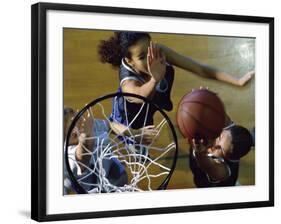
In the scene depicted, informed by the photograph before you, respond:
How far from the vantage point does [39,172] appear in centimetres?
284

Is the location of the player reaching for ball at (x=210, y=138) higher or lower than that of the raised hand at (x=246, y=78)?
lower

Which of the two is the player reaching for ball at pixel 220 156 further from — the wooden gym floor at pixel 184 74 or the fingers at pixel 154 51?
the fingers at pixel 154 51

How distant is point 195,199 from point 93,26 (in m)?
0.77

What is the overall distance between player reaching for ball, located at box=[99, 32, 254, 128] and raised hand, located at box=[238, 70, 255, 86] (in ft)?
0.76

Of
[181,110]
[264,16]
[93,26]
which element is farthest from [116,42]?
[264,16]

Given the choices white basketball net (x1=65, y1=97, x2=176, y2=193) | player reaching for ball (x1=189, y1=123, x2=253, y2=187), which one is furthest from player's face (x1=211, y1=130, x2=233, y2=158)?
white basketball net (x1=65, y1=97, x2=176, y2=193)

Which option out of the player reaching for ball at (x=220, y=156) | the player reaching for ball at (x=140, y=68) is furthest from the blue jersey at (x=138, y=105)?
the player reaching for ball at (x=220, y=156)

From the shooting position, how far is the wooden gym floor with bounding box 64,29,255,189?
292 cm

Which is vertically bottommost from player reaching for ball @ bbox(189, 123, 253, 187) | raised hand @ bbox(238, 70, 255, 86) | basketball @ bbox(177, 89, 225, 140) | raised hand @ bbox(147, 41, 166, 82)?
player reaching for ball @ bbox(189, 123, 253, 187)

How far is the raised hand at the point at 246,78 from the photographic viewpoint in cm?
326

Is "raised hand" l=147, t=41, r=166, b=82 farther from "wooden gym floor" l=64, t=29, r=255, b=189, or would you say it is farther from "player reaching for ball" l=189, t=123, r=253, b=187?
"player reaching for ball" l=189, t=123, r=253, b=187

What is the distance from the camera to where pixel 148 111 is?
306 cm

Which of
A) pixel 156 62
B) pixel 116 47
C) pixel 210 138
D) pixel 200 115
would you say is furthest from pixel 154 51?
pixel 210 138

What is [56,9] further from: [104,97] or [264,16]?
[264,16]
